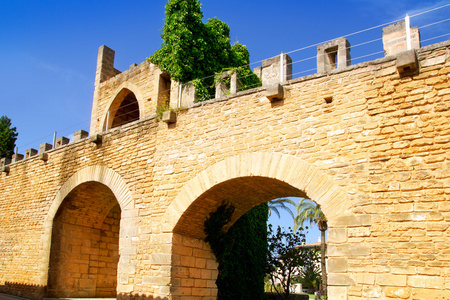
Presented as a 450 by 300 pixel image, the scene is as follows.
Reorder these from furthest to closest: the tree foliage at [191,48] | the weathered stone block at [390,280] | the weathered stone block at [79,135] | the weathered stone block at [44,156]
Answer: the weathered stone block at [44,156]
the tree foliage at [191,48]
the weathered stone block at [79,135]
the weathered stone block at [390,280]

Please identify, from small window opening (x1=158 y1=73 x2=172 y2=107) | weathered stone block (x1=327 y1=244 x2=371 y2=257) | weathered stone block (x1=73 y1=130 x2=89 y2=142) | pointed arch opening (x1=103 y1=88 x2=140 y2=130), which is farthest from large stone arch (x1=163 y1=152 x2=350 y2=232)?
pointed arch opening (x1=103 y1=88 x2=140 y2=130)

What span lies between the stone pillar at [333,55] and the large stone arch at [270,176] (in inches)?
63.6

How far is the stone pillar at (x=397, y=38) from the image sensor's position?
20.7ft

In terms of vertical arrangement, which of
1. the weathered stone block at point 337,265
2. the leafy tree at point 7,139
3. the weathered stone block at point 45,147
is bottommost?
the weathered stone block at point 337,265

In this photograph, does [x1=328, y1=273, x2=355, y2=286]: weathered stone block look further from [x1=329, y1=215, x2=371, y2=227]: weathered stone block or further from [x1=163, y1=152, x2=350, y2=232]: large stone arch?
[x1=163, y1=152, x2=350, y2=232]: large stone arch

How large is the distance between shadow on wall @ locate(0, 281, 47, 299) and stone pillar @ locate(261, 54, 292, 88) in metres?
7.79


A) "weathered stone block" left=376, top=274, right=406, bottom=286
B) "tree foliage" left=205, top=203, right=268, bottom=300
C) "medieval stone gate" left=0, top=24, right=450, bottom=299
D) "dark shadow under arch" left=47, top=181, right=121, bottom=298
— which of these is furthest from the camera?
"dark shadow under arch" left=47, top=181, right=121, bottom=298

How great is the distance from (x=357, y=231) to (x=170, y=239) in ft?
11.7

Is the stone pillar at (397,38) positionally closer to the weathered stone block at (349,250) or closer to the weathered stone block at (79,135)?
the weathered stone block at (349,250)

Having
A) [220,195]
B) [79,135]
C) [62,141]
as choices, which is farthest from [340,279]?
[62,141]

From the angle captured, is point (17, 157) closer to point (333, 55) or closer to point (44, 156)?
point (44, 156)

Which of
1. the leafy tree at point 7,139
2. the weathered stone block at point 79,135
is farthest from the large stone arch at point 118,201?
the leafy tree at point 7,139

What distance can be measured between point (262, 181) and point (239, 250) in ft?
12.8

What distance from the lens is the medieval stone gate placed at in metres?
5.76
